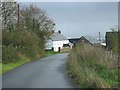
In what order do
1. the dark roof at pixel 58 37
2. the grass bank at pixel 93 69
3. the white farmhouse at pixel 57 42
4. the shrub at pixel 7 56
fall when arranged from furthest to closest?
1. the dark roof at pixel 58 37
2. the white farmhouse at pixel 57 42
3. the shrub at pixel 7 56
4. the grass bank at pixel 93 69

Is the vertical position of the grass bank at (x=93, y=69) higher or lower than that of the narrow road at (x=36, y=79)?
higher

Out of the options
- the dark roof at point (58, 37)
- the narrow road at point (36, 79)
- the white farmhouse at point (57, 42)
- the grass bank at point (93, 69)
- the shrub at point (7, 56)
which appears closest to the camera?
the grass bank at point (93, 69)

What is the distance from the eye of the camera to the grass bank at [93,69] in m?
14.6

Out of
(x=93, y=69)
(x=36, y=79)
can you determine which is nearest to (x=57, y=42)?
(x=93, y=69)

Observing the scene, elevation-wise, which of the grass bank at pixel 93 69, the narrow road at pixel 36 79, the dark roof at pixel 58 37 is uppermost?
the dark roof at pixel 58 37

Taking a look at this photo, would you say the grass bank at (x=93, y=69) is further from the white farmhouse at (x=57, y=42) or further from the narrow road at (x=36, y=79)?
the white farmhouse at (x=57, y=42)

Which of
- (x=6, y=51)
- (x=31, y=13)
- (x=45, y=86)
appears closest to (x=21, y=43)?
(x=6, y=51)

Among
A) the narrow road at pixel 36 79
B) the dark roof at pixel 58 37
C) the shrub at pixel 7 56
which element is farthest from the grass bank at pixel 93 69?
the dark roof at pixel 58 37

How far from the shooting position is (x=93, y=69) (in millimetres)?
20859

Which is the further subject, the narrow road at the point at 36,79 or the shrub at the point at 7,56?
the shrub at the point at 7,56

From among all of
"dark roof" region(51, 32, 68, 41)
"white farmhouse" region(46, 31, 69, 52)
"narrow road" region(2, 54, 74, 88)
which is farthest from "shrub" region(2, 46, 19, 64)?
"dark roof" region(51, 32, 68, 41)

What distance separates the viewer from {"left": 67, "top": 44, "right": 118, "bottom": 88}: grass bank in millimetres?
14573

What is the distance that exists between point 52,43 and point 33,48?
62679 millimetres

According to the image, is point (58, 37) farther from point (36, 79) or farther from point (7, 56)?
point (36, 79)
